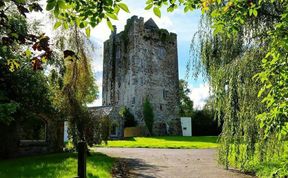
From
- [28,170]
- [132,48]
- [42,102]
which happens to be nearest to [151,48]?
[132,48]

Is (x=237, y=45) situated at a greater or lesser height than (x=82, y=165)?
greater

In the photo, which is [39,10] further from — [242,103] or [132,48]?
[132,48]

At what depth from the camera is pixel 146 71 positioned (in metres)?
49.4

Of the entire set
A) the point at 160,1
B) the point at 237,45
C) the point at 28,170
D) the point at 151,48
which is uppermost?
the point at 151,48

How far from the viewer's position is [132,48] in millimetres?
49750

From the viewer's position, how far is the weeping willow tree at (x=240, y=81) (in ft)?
30.7

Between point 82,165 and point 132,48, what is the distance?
44.2m

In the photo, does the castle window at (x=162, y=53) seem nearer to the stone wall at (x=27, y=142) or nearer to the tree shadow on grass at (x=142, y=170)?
the stone wall at (x=27, y=142)

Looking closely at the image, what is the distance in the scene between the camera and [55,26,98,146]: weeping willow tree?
1709cm

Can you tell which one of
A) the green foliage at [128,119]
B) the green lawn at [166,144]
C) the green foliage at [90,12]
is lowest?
the green lawn at [166,144]

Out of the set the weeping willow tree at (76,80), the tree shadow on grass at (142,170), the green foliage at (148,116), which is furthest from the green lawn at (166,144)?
the green foliage at (148,116)

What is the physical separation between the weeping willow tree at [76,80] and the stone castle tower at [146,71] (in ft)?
99.0

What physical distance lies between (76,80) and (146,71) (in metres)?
32.4

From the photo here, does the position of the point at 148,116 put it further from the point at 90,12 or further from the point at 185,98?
the point at 90,12
